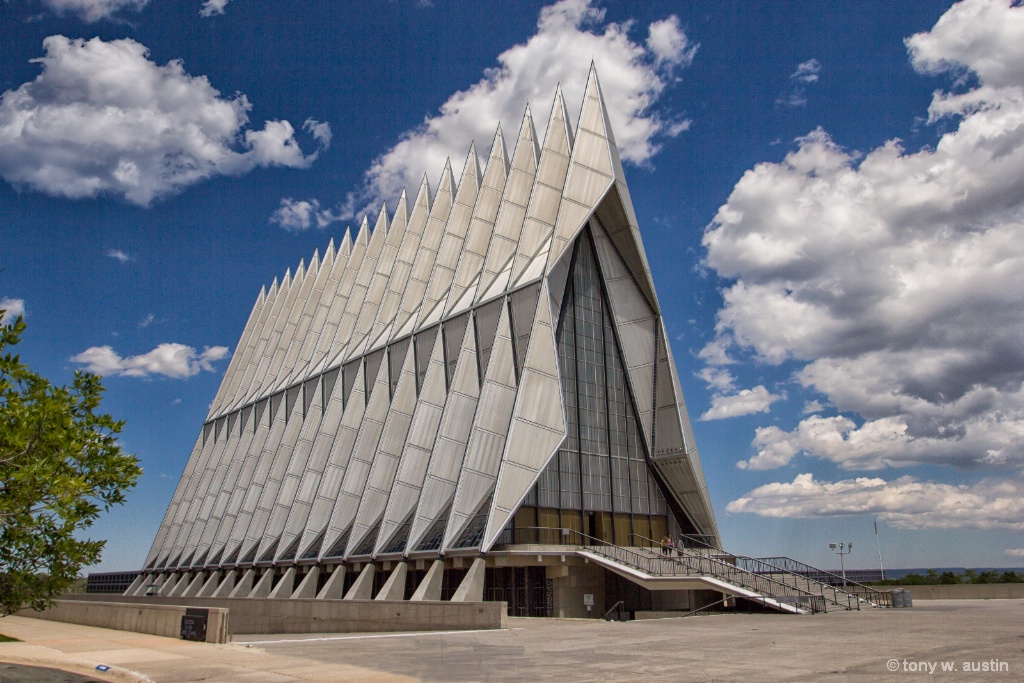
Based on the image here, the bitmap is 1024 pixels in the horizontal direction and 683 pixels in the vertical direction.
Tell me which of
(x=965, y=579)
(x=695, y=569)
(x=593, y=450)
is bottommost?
(x=965, y=579)

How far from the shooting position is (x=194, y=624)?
1848 cm

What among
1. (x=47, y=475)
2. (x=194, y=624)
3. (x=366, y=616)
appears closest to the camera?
(x=47, y=475)

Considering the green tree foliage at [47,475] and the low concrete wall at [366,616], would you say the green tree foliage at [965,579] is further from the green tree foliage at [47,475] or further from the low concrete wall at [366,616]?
the green tree foliage at [47,475]

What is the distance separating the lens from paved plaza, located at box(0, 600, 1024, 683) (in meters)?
10.8

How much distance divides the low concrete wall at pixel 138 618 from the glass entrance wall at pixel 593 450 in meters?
14.4

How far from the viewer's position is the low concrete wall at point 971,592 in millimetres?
34812

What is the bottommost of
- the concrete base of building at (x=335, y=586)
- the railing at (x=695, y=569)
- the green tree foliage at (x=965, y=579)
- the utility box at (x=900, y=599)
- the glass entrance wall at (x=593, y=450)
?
the green tree foliage at (x=965, y=579)

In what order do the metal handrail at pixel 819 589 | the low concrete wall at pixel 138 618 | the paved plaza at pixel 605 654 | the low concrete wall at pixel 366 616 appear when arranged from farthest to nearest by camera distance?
the metal handrail at pixel 819 589 < the low concrete wall at pixel 366 616 < the low concrete wall at pixel 138 618 < the paved plaza at pixel 605 654

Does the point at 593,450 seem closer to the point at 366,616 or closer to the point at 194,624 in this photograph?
the point at 366,616

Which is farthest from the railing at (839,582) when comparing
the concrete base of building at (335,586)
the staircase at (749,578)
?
the concrete base of building at (335,586)

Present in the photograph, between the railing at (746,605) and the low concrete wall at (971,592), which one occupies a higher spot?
the railing at (746,605)

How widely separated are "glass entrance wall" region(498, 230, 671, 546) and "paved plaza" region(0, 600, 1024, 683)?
38.8 ft

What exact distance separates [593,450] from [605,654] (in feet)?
68.4

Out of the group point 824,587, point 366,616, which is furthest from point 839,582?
point 366,616
